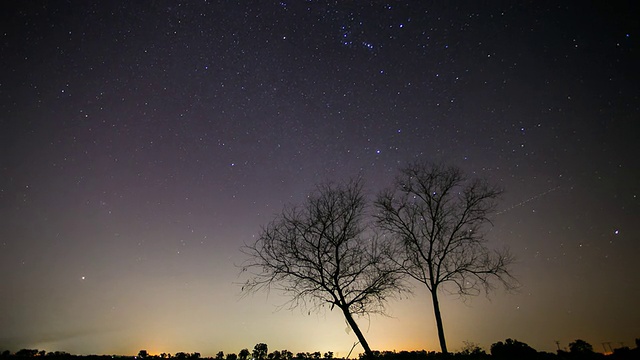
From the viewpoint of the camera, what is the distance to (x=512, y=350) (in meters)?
16.0

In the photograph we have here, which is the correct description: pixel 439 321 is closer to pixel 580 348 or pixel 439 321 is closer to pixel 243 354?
pixel 580 348

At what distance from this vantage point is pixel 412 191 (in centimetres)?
2098

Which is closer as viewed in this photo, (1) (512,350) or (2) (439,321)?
(1) (512,350)

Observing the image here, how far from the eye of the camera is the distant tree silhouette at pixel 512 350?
15.5 metres

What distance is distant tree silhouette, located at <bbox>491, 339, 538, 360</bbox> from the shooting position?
50.9ft

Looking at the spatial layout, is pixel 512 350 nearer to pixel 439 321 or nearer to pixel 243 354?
Result: pixel 439 321

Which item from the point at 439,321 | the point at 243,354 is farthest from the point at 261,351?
the point at 439,321

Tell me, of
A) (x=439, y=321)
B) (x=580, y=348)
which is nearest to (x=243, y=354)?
(x=439, y=321)

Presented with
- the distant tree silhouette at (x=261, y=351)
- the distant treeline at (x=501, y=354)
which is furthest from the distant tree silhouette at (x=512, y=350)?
the distant tree silhouette at (x=261, y=351)

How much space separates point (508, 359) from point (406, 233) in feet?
25.1

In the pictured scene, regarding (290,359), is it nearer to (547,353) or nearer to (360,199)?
(360,199)

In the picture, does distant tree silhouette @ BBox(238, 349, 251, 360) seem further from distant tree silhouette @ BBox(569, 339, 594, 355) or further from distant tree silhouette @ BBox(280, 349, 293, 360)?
distant tree silhouette @ BBox(569, 339, 594, 355)

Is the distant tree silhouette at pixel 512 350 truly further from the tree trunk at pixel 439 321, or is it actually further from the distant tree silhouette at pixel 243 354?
the distant tree silhouette at pixel 243 354

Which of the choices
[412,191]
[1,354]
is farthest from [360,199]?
[1,354]
